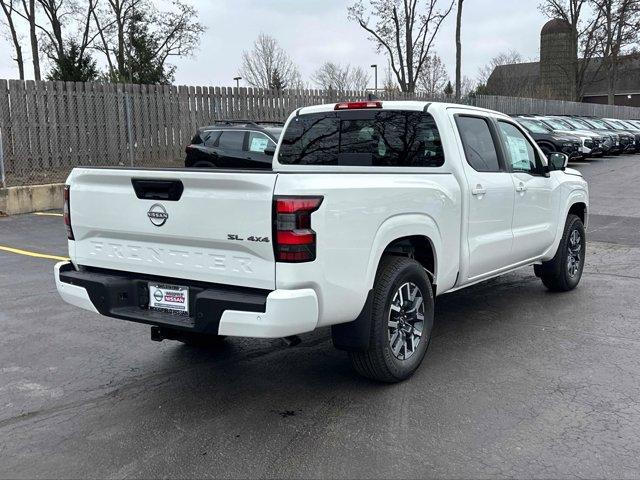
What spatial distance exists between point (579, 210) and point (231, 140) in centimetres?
852

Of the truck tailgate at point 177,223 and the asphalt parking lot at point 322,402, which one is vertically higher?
the truck tailgate at point 177,223

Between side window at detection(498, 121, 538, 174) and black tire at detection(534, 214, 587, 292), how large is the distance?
1.03m

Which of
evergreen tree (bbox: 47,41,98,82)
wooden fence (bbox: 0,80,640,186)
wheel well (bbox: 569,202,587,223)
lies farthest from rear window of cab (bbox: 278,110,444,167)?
evergreen tree (bbox: 47,41,98,82)

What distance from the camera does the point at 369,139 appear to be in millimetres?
5215

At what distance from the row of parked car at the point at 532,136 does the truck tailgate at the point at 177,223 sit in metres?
4.07

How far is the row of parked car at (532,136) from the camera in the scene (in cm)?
1364

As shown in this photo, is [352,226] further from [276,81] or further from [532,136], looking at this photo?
[276,81]

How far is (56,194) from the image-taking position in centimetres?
1402

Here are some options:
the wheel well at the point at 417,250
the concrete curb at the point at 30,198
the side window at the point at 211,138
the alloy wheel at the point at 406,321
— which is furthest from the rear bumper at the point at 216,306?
the side window at the point at 211,138

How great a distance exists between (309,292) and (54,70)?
2747cm

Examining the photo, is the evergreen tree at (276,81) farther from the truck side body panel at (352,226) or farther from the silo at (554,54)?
the truck side body panel at (352,226)

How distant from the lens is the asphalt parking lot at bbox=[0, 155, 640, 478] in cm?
336

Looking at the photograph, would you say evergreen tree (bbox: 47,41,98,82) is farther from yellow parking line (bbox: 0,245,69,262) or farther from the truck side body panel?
the truck side body panel

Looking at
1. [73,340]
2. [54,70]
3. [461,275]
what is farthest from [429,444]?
[54,70]
